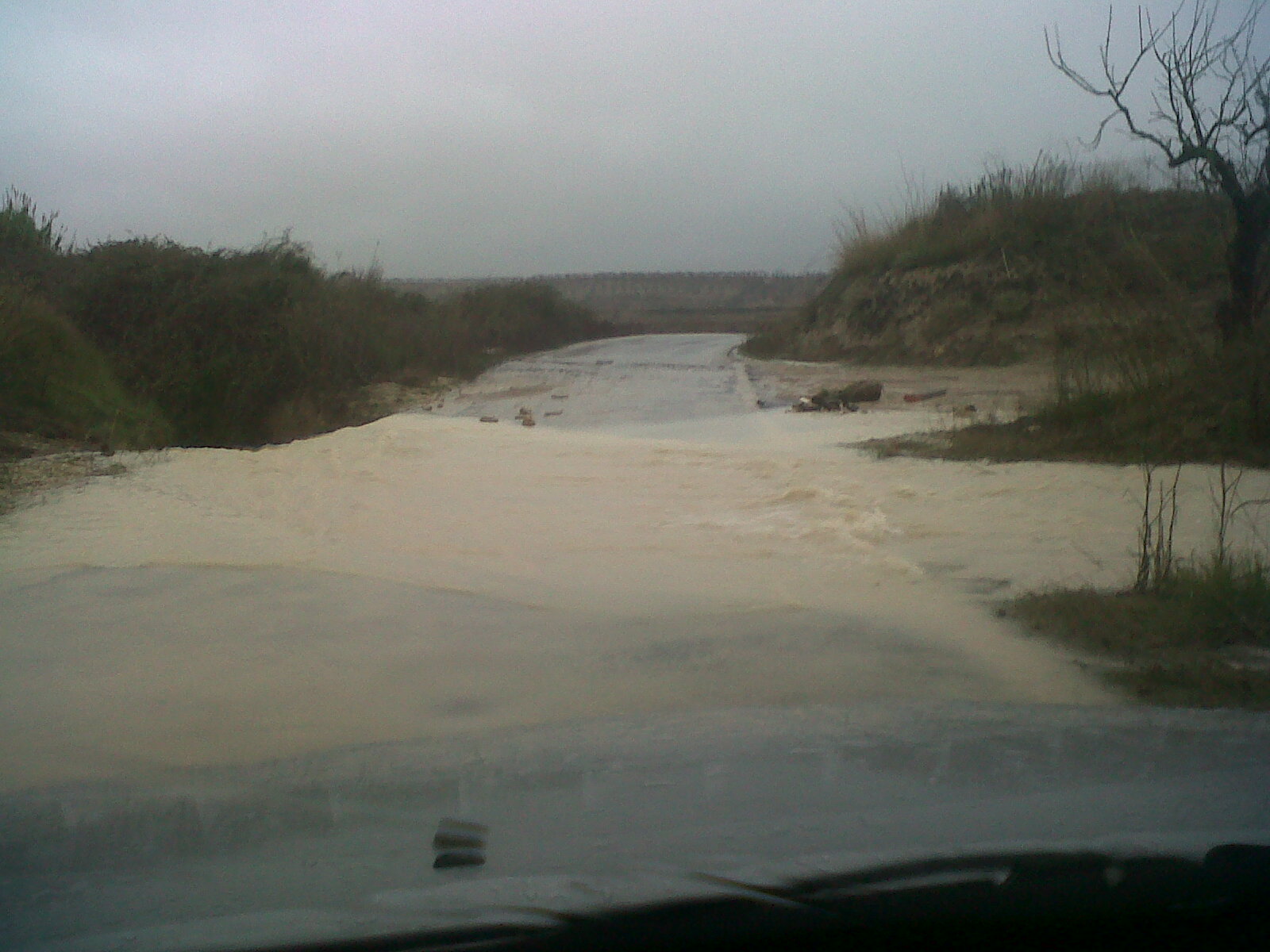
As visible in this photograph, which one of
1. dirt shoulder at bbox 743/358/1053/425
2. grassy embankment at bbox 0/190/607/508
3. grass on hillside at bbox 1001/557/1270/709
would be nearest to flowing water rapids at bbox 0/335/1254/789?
grass on hillside at bbox 1001/557/1270/709

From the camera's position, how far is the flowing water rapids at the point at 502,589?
Result: 490cm

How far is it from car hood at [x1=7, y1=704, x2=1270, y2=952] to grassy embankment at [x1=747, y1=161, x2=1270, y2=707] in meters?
1.33

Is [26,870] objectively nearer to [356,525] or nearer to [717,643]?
[717,643]

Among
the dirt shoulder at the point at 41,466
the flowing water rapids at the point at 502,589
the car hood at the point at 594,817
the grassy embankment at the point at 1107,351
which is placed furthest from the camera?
the dirt shoulder at the point at 41,466

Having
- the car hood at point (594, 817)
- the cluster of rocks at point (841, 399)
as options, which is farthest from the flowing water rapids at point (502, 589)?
the cluster of rocks at point (841, 399)

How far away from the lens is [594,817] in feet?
10.4

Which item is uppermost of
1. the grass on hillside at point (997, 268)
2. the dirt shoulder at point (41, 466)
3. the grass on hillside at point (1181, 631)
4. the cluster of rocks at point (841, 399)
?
the grass on hillside at point (997, 268)

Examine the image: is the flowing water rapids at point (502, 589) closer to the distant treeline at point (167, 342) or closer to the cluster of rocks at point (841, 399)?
the distant treeline at point (167, 342)

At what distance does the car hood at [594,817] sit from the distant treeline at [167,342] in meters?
10.3

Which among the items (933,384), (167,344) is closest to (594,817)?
(167,344)

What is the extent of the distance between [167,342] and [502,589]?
35.4 feet

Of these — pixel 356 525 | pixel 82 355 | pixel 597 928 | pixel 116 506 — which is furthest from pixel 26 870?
pixel 82 355

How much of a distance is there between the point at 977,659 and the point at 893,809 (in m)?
2.57

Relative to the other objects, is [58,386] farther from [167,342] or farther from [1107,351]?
[1107,351]
